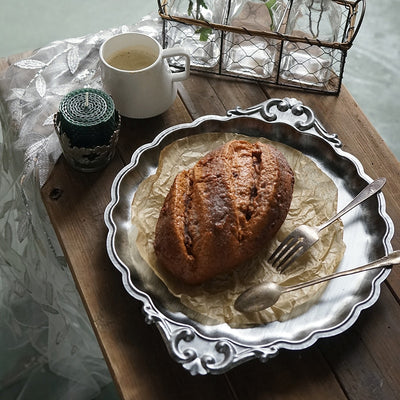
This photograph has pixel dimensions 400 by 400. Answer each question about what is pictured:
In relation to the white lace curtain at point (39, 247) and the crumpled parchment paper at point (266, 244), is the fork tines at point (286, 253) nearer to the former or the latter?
the crumpled parchment paper at point (266, 244)

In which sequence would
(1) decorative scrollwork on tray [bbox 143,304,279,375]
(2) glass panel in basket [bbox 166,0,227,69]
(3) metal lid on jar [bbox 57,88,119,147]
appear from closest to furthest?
(1) decorative scrollwork on tray [bbox 143,304,279,375] → (3) metal lid on jar [bbox 57,88,119,147] → (2) glass panel in basket [bbox 166,0,227,69]

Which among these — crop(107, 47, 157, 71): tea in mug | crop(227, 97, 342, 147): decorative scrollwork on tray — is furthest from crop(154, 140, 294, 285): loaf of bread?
crop(107, 47, 157, 71): tea in mug

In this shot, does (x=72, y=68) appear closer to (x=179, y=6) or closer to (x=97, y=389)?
(x=179, y=6)

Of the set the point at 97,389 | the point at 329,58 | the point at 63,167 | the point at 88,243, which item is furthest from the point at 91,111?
the point at 97,389

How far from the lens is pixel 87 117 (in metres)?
1.15

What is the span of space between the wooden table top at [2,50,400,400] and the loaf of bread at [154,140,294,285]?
121mm

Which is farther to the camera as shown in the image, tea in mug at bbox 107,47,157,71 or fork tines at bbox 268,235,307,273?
tea in mug at bbox 107,47,157,71

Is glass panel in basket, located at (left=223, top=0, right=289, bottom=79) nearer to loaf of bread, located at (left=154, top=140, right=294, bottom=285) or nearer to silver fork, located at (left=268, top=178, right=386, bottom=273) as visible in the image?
loaf of bread, located at (left=154, top=140, right=294, bottom=285)

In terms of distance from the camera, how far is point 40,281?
1.37m

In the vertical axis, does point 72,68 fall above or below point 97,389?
above

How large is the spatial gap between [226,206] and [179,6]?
553 mm

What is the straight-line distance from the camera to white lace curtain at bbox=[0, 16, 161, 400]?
4.17 feet

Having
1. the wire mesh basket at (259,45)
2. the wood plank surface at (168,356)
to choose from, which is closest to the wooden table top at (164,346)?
the wood plank surface at (168,356)

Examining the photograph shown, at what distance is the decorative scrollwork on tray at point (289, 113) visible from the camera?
123 cm
